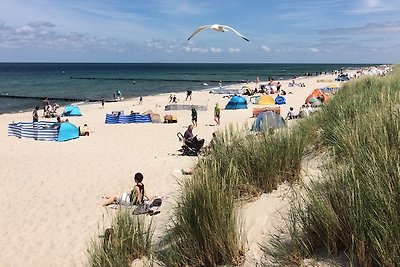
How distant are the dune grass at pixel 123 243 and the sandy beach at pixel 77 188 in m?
0.64

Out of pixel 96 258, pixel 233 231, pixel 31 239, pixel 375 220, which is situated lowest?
pixel 31 239

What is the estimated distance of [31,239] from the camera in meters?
6.95

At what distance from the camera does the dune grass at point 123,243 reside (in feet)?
12.7

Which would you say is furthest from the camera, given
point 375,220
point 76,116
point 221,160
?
point 76,116

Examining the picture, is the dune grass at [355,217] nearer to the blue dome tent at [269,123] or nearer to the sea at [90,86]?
the blue dome tent at [269,123]

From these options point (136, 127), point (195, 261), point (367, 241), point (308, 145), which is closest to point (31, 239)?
point (195, 261)

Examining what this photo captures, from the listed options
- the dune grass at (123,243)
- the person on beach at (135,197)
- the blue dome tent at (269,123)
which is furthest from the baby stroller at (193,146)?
the dune grass at (123,243)

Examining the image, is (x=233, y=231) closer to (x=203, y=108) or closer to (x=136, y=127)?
(x=136, y=127)

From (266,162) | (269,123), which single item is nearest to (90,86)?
(269,123)

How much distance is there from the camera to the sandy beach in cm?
600

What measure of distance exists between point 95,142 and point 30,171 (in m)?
4.68

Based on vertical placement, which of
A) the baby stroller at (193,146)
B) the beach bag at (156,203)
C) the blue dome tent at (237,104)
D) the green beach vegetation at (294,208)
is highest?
the green beach vegetation at (294,208)

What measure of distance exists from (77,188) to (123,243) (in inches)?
230

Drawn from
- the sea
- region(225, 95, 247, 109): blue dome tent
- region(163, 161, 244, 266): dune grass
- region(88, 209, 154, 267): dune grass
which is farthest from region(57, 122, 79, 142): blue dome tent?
the sea
